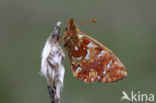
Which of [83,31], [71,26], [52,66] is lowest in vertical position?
[52,66]

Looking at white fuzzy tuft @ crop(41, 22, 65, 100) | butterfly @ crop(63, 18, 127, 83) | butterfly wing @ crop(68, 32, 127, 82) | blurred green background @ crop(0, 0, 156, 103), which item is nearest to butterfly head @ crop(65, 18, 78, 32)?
butterfly @ crop(63, 18, 127, 83)

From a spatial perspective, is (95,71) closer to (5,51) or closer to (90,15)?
(5,51)

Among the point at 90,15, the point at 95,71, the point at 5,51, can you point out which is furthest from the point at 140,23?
the point at 95,71

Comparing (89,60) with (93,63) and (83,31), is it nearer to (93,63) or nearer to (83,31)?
(93,63)

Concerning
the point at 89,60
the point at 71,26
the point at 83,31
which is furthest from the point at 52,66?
the point at 83,31

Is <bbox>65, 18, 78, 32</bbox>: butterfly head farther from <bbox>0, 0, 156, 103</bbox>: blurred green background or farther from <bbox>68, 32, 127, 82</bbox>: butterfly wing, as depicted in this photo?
<bbox>0, 0, 156, 103</bbox>: blurred green background
